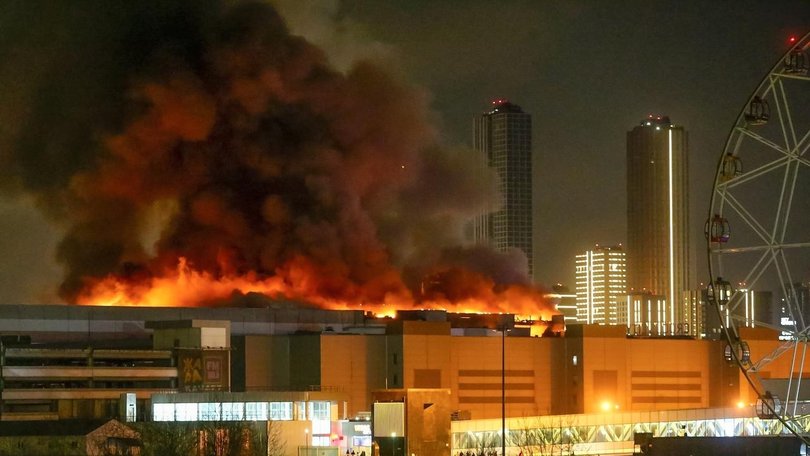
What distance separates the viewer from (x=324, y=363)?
105 m

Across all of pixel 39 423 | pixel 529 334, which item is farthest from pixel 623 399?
pixel 39 423

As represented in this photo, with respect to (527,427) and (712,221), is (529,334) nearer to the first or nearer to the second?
(527,427)

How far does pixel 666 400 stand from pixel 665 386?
37.3 inches

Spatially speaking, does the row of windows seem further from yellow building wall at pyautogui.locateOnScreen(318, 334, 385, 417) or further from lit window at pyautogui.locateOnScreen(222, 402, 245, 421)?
yellow building wall at pyautogui.locateOnScreen(318, 334, 385, 417)

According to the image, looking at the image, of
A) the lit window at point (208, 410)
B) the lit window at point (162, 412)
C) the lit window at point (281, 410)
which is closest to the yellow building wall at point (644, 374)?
the lit window at point (281, 410)

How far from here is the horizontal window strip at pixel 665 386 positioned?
116 metres

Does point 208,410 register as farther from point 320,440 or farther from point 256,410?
point 320,440

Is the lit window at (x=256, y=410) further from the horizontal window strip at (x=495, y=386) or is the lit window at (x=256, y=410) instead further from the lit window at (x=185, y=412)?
the horizontal window strip at (x=495, y=386)

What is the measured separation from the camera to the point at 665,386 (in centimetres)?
11750

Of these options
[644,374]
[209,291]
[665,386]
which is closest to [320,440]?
[209,291]

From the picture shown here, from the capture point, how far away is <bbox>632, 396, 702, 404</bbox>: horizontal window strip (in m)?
116

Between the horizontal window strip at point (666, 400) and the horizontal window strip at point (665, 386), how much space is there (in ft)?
1.84

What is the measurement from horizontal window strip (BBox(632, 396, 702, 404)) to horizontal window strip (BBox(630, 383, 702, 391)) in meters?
0.56

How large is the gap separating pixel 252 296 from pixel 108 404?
66.0ft
